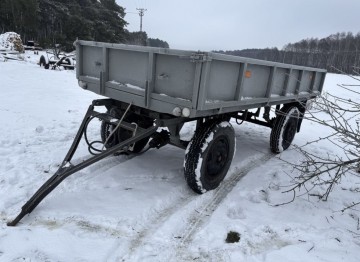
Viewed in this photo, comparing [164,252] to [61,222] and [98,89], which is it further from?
[98,89]

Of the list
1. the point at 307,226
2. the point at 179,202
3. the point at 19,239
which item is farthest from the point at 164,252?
the point at 307,226

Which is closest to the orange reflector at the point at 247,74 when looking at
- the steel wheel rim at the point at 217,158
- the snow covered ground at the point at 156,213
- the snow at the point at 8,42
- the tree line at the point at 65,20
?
the steel wheel rim at the point at 217,158

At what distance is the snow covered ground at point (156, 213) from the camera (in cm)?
279

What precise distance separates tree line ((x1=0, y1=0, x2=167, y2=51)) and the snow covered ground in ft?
107

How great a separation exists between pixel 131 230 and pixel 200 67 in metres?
1.71

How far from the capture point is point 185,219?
3.36m

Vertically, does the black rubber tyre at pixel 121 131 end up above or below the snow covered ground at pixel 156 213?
above

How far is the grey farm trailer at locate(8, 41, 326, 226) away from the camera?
3201 mm

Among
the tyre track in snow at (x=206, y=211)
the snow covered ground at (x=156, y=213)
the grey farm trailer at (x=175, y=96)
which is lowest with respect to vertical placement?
the tyre track in snow at (x=206, y=211)

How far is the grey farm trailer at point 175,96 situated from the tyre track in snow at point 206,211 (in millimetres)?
156

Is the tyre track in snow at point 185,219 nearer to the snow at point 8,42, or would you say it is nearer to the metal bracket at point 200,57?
the metal bracket at point 200,57

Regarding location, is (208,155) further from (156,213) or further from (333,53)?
(333,53)

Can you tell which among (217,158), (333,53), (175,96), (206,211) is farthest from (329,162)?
(333,53)

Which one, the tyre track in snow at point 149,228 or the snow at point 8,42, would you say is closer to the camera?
the tyre track in snow at point 149,228
